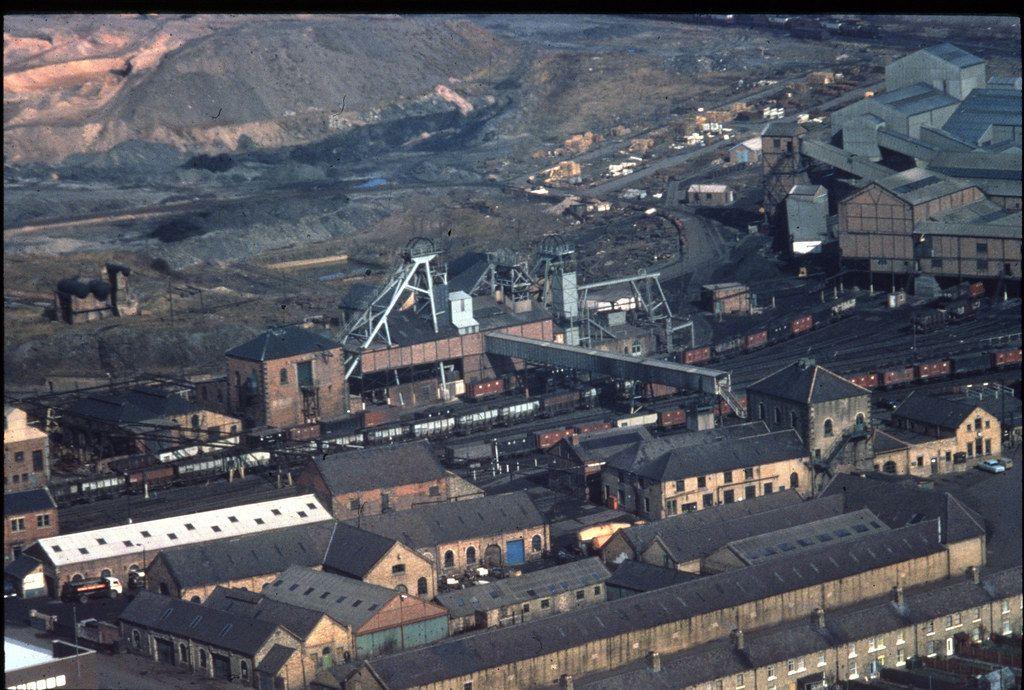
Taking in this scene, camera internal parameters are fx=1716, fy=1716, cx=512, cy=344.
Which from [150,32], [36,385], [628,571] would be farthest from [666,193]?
[628,571]

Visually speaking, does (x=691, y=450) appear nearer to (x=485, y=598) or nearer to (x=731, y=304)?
(x=485, y=598)

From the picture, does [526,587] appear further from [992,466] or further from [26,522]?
[992,466]

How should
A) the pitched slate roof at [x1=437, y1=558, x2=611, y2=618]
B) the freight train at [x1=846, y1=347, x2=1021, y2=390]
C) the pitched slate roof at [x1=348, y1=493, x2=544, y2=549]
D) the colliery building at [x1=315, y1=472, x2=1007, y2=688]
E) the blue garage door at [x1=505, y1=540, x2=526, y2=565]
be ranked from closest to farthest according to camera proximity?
the colliery building at [x1=315, y1=472, x2=1007, y2=688], the pitched slate roof at [x1=437, y1=558, x2=611, y2=618], the pitched slate roof at [x1=348, y1=493, x2=544, y2=549], the blue garage door at [x1=505, y1=540, x2=526, y2=565], the freight train at [x1=846, y1=347, x2=1021, y2=390]

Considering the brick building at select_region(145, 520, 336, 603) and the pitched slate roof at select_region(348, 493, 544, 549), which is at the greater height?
the brick building at select_region(145, 520, 336, 603)

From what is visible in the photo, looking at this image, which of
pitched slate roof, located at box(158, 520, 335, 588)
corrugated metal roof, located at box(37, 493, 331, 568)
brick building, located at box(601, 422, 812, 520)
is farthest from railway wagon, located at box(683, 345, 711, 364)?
pitched slate roof, located at box(158, 520, 335, 588)

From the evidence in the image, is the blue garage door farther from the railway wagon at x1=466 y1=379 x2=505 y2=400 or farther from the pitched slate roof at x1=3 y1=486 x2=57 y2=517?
the railway wagon at x1=466 y1=379 x2=505 y2=400

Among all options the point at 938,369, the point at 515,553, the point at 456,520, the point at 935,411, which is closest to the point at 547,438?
the point at 515,553

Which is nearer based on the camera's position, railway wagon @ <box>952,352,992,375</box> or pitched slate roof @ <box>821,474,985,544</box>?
pitched slate roof @ <box>821,474,985,544</box>

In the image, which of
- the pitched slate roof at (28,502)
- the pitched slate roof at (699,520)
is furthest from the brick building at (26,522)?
the pitched slate roof at (699,520)

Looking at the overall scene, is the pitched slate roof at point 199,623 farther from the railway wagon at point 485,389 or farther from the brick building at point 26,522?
the railway wagon at point 485,389

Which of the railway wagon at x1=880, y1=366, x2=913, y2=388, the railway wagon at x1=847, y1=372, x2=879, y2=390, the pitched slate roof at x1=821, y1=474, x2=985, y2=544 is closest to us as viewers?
the pitched slate roof at x1=821, y1=474, x2=985, y2=544
